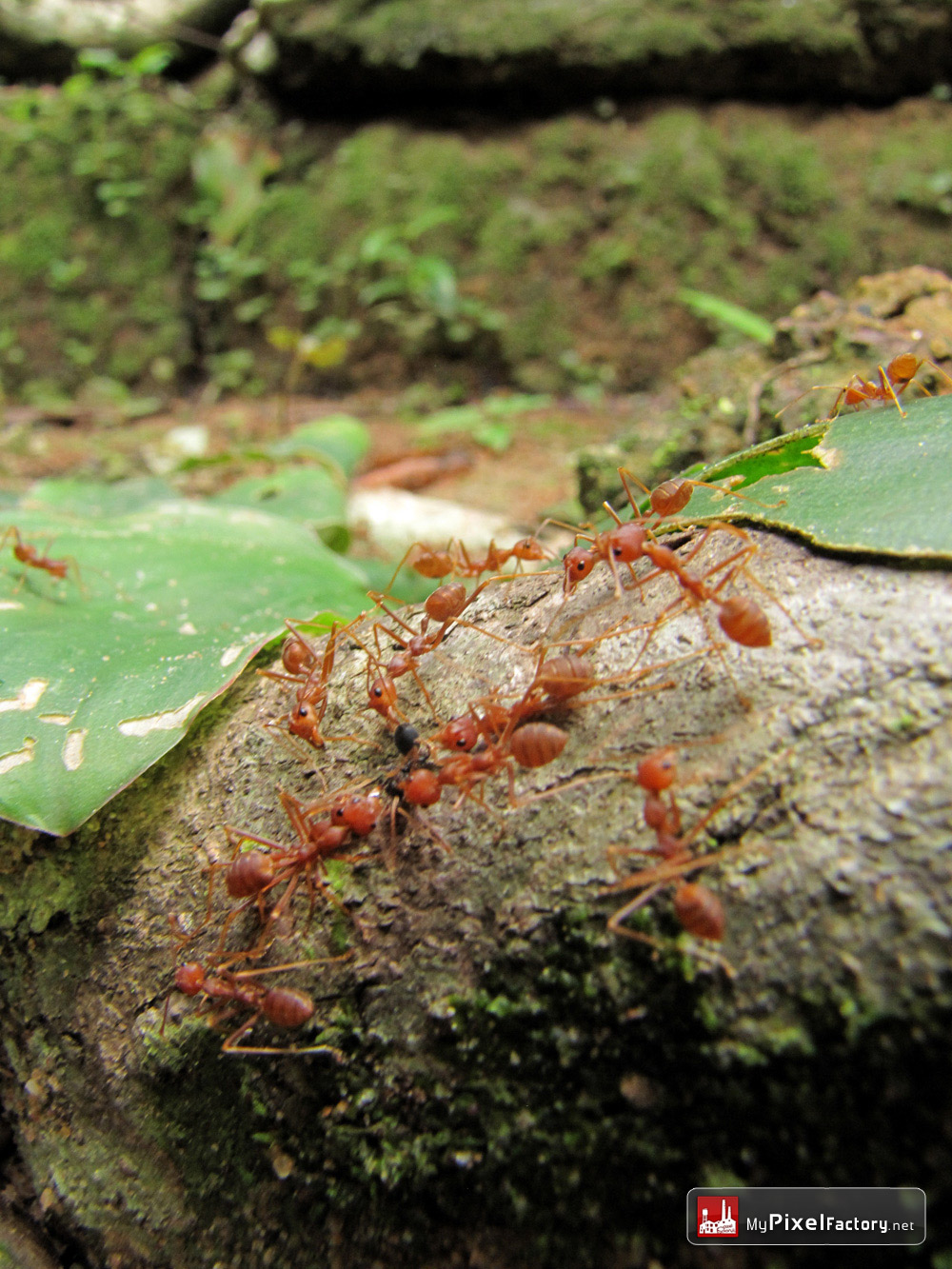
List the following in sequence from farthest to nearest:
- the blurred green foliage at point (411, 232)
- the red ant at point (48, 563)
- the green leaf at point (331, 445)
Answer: the blurred green foliage at point (411, 232), the green leaf at point (331, 445), the red ant at point (48, 563)

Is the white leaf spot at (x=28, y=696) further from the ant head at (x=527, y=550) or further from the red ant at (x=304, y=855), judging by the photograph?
the ant head at (x=527, y=550)

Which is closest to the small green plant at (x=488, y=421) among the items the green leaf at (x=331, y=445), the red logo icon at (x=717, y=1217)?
the green leaf at (x=331, y=445)

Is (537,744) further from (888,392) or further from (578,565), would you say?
(888,392)

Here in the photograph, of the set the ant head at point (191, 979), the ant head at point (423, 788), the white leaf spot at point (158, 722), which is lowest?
the ant head at point (191, 979)

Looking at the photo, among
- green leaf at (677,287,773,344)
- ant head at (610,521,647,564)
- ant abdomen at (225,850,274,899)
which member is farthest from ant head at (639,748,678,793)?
green leaf at (677,287,773,344)

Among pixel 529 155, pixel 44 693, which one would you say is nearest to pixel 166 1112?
pixel 44 693

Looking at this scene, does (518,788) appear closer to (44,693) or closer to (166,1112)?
(166,1112)
